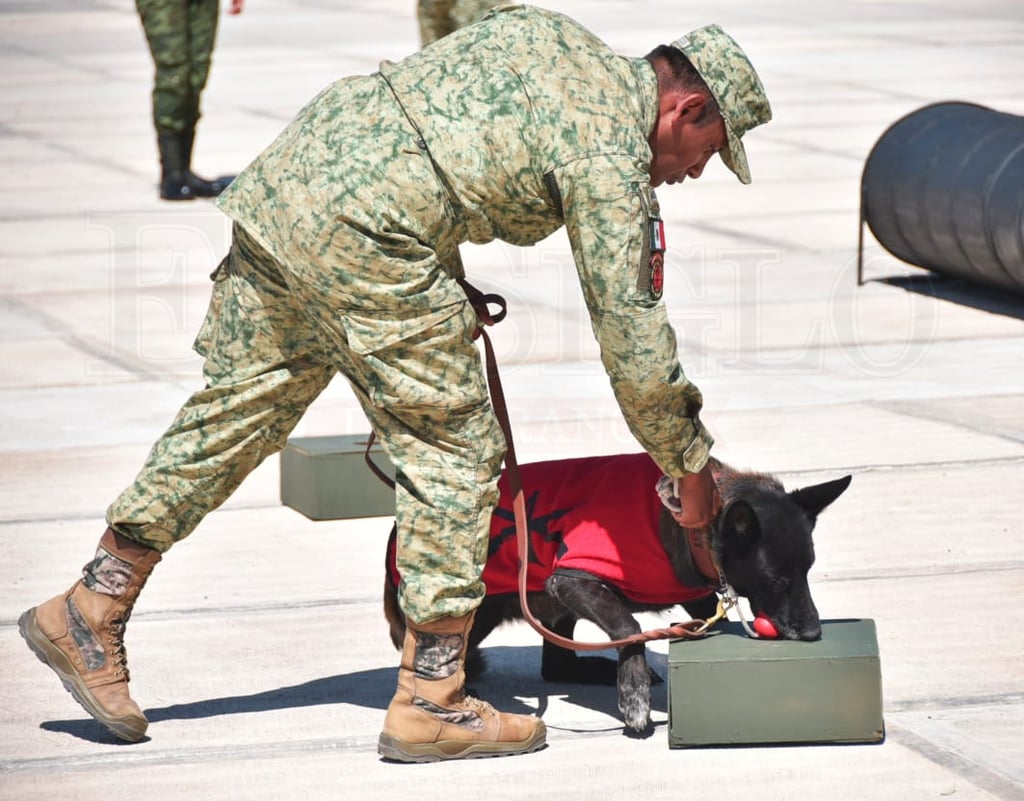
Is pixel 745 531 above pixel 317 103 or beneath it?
beneath

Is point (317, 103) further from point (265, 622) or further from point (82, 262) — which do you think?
point (82, 262)

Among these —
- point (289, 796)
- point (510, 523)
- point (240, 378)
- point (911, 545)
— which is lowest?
point (911, 545)

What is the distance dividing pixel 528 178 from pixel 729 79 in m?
0.51

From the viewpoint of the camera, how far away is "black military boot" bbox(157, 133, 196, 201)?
1237 cm

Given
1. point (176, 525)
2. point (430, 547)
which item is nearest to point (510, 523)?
point (430, 547)

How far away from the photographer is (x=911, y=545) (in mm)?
5945

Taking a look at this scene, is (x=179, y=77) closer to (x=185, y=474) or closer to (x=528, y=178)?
(x=185, y=474)

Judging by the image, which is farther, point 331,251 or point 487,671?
point 487,671

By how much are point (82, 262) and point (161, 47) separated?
1.90m

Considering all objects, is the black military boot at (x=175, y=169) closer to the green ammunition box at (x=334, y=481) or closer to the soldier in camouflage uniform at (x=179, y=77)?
the soldier in camouflage uniform at (x=179, y=77)

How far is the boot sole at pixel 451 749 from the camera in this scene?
427 cm

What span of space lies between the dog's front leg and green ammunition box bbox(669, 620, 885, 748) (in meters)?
0.13

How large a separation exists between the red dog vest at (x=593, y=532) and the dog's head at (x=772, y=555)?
0.56ft

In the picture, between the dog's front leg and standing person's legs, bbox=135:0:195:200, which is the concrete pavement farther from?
standing person's legs, bbox=135:0:195:200
